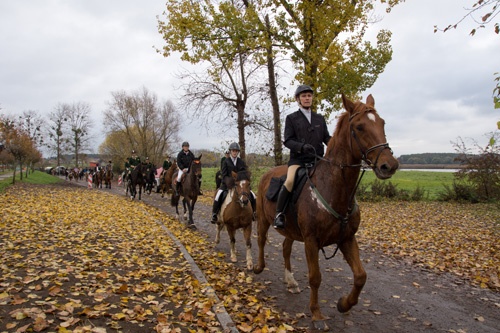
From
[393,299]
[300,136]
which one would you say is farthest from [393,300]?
[300,136]

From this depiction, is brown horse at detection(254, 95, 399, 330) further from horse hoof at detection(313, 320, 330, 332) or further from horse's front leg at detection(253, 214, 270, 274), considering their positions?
horse's front leg at detection(253, 214, 270, 274)

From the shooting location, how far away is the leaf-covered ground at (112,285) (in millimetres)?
4441

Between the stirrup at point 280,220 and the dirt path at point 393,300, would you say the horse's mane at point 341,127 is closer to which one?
the stirrup at point 280,220

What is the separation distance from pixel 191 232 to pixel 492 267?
27.8 feet

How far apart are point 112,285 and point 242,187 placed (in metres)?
3.50

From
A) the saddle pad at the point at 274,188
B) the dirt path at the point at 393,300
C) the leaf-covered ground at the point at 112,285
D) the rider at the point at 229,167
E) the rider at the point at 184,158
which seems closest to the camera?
the leaf-covered ground at the point at 112,285

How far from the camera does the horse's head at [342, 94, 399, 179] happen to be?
3811 mm

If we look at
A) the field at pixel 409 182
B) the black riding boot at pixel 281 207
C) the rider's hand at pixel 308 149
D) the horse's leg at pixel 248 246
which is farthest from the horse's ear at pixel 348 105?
the field at pixel 409 182

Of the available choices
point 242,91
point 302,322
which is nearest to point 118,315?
point 302,322

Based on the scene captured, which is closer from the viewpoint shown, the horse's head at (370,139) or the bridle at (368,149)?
the horse's head at (370,139)

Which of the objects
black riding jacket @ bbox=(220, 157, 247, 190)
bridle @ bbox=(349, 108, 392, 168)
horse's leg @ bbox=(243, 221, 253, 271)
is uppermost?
bridle @ bbox=(349, 108, 392, 168)

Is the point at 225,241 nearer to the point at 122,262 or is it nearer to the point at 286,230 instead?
the point at 122,262

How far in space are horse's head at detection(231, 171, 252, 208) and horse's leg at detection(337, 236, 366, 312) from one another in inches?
133

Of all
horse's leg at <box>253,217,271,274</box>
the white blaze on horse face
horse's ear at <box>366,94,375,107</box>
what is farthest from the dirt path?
horse's ear at <box>366,94,375,107</box>
